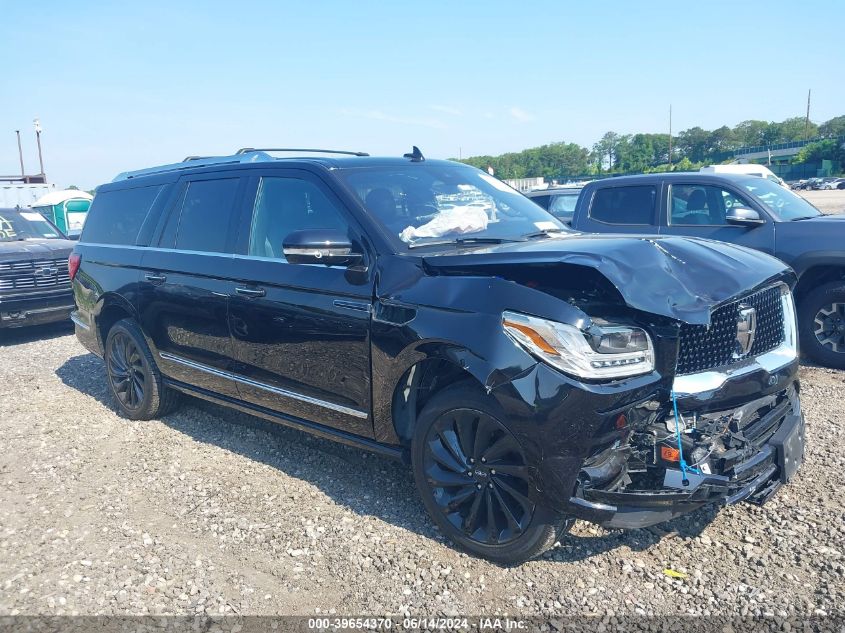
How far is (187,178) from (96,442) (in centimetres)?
211

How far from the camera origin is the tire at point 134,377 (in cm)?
540

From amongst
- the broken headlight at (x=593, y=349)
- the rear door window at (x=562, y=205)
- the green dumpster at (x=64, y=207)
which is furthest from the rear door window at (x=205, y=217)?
the green dumpster at (x=64, y=207)

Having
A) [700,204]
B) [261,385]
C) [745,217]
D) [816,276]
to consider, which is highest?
[700,204]

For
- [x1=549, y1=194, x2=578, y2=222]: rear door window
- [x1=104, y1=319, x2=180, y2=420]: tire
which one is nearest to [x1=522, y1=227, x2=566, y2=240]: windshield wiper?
[x1=104, y1=319, x2=180, y2=420]: tire

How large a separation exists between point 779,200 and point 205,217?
5.78m

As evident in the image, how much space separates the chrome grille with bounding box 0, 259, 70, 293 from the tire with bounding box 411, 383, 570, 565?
25.2 ft

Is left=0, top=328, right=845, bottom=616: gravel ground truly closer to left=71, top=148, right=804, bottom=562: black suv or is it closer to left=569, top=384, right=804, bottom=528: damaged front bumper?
left=71, top=148, right=804, bottom=562: black suv

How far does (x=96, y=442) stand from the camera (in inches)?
204

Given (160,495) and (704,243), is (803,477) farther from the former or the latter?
(160,495)

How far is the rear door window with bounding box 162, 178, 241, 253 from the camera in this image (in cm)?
456

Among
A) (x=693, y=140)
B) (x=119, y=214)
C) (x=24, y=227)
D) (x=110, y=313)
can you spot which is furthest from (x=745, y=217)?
(x=693, y=140)

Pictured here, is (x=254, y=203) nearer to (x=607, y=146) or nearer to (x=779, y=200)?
(x=779, y=200)

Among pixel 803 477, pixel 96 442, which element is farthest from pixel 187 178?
pixel 803 477

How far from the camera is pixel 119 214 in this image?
5.77m
